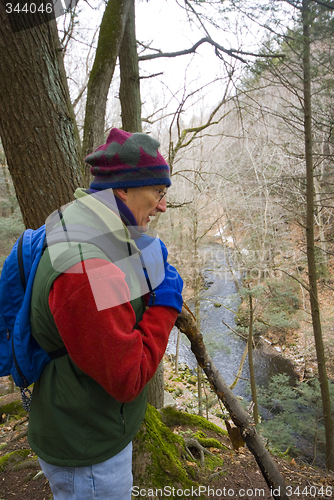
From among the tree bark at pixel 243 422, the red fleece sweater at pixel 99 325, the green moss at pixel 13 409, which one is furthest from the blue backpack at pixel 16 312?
the green moss at pixel 13 409

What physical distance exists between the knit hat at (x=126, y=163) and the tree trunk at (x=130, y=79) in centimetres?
316

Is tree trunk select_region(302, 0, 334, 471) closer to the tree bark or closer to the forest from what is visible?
the forest

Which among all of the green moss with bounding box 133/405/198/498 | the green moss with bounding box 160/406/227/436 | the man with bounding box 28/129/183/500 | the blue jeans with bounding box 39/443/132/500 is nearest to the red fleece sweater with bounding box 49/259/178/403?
the man with bounding box 28/129/183/500

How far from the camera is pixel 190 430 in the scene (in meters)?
3.58

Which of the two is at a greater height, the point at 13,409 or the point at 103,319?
the point at 103,319

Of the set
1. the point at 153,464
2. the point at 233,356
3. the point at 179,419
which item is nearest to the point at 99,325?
the point at 153,464

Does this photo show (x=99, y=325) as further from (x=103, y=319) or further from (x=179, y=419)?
(x=179, y=419)

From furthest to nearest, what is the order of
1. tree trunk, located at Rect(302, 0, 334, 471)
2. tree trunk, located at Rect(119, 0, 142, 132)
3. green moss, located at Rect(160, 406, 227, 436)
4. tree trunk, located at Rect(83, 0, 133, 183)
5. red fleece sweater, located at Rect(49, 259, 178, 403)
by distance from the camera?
tree trunk, located at Rect(302, 0, 334, 471), tree trunk, located at Rect(119, 0, 142, 132), green moss, located at Rect(160, 406, 227, 436), tree trunk, located at Rect(83, 0, 133, 183), red fleece sweater, located at Rect(49, 259, 178, 403)

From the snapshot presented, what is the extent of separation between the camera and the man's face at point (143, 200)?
1124 mm

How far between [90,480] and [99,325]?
74 cm

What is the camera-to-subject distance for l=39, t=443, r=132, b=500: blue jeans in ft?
3.55

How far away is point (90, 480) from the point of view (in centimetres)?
109

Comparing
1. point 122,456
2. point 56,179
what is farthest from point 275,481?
point 56,179

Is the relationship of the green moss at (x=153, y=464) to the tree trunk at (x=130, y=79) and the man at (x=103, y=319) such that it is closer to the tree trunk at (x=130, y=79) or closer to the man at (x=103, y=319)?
the man at (x=103, y=319)
